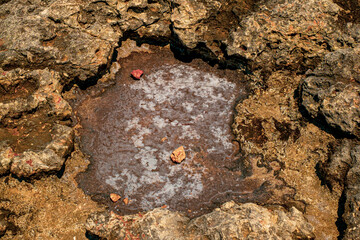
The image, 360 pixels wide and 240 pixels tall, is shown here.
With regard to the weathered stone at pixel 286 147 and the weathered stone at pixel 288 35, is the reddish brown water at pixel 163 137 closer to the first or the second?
the weathered stone at pixel 286 147

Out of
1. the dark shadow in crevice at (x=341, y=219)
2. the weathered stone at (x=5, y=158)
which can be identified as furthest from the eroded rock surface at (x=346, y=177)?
the weathered stone at (x=5, y=158)

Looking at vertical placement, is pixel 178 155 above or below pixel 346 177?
below

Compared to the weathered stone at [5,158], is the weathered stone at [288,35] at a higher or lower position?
higher

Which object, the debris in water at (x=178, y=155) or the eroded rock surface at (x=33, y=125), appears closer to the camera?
the eroded rock surface at (x=33, y=125)

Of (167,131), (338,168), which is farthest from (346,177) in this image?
(167,131)

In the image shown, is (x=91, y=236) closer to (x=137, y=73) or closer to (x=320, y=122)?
(x=137, y=73)

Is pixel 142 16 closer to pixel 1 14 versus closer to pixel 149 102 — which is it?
pixel 149 102

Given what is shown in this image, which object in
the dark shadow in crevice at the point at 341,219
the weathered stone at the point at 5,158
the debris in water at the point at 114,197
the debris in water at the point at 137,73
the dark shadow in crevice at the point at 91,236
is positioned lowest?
the dark shadow in crevice at the point at 91,236
